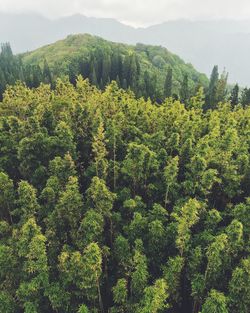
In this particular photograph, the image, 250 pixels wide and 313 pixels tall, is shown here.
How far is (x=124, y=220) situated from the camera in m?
44.0

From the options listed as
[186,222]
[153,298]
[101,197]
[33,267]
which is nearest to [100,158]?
[101,197]

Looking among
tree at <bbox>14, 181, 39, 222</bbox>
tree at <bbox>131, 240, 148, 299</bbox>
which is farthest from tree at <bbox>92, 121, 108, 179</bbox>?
tree at <bbox>131, 240, 148, 299</bbox>

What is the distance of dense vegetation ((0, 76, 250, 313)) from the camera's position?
113 ft

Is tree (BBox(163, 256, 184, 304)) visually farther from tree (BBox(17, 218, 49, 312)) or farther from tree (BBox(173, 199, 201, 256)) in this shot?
tree (BBox(17, 218, 49, 312))

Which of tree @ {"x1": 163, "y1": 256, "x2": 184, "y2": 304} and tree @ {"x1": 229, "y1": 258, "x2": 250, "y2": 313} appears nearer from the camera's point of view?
tree @ {"x1": 229, "y1": 258, "x2": 250, "y2": 313}

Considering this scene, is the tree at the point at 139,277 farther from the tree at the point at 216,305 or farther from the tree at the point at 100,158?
the tree at the point at 100,158

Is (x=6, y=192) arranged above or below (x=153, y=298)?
above

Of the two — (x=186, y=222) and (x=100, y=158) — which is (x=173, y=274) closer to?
(x=186, y=222)

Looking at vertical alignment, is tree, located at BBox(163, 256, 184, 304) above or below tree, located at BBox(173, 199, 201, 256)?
below

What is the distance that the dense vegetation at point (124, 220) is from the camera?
3431cm

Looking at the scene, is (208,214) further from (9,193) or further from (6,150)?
(6,150)

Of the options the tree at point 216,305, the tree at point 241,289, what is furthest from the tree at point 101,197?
→ the tree at point 241,289

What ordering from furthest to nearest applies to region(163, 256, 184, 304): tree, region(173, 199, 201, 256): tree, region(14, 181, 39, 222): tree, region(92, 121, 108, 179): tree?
1. region(92, 121, 108, 179): tree
2. region(14, 181, 39, 222): tree
3. region(173, 199, 201, 256): tree
4. region(163, 256, 184, 304): tree

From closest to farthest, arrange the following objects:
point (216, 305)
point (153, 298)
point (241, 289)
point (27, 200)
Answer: point (216, 305)
point (153, 298)
point (241, 289)
point (27, 200)
